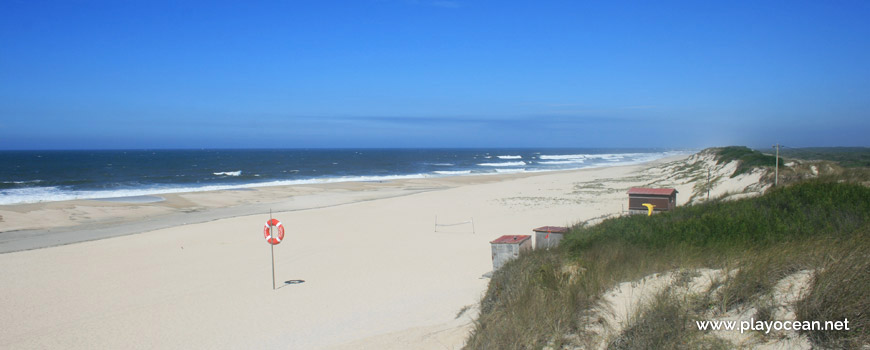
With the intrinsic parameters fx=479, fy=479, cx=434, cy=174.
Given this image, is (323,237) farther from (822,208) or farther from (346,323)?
(822,208)

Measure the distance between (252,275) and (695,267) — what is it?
1010 cm

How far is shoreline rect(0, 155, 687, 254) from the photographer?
62.4ft

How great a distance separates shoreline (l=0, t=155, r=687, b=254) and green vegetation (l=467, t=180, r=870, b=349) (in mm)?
18287

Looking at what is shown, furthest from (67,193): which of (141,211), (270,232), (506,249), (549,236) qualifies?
(549,236)

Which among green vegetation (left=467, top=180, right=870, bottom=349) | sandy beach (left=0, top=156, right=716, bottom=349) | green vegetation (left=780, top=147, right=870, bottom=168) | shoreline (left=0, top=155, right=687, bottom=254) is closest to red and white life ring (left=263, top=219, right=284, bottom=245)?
sandy beach (left=0, top=156, right=716, bottom=349)

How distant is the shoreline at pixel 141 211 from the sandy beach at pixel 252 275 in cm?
19

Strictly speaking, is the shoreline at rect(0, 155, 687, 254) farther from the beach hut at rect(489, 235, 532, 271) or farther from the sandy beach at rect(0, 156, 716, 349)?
the beach hut at rect(489, 235, 532, 271)

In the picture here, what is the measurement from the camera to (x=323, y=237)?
672 inches

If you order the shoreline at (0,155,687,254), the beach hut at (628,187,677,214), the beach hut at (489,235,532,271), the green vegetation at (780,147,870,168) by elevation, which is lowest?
the shoreline at (0,155,687,254)

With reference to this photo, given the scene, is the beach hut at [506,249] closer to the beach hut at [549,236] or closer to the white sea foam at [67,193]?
the beach hut at [549,236]

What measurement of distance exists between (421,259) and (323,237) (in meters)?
5.59

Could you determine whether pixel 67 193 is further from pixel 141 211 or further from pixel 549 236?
pixel 549 236

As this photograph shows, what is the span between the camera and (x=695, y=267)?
5598 mm

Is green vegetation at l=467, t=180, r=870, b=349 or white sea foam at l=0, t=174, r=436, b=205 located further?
white sea foam at l=0, t=174, r=436, b=205
